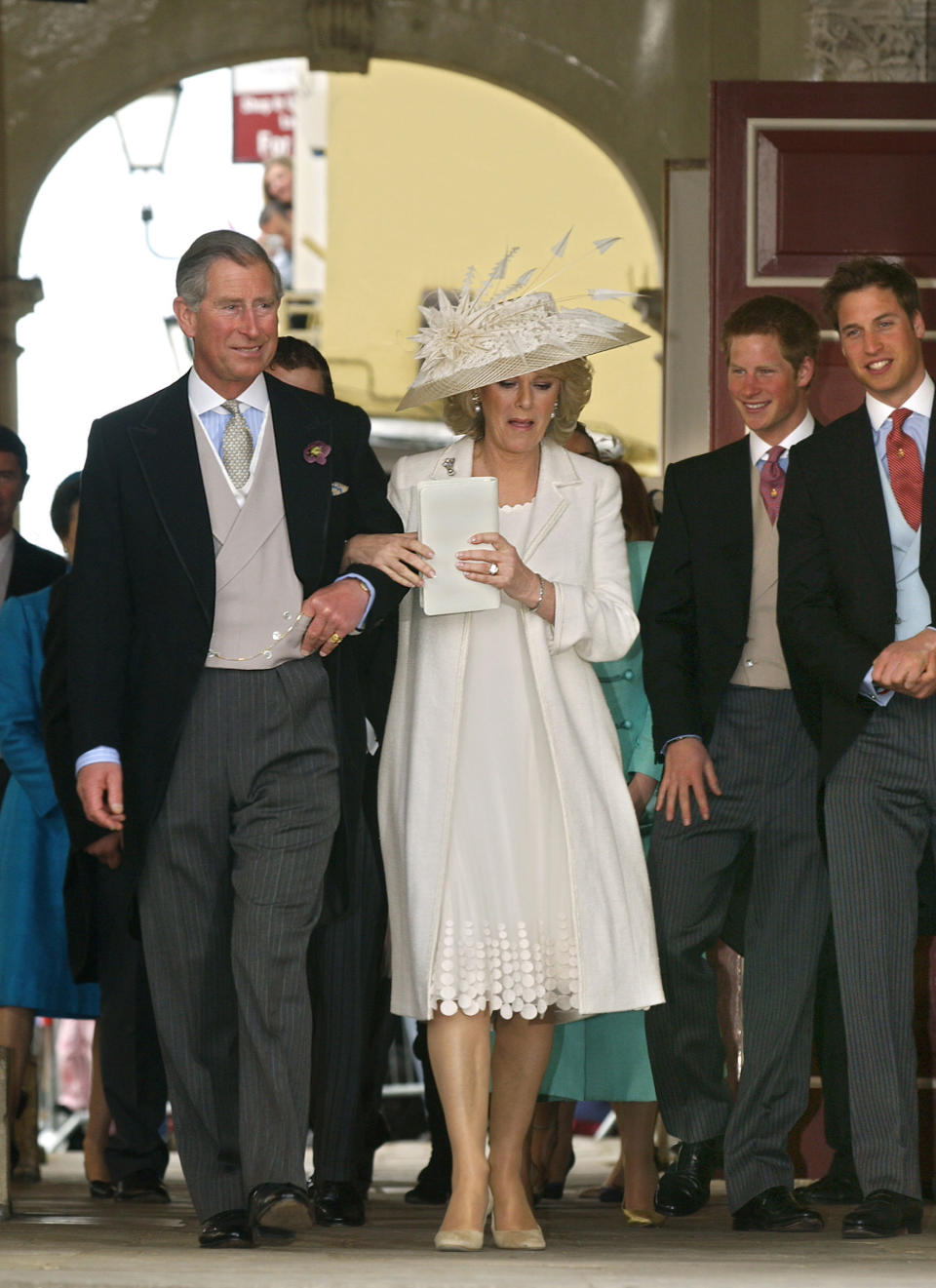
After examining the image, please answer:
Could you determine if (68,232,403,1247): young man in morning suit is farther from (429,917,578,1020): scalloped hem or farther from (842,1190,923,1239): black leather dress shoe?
(842,1190,923,1239): black leather dress shoe

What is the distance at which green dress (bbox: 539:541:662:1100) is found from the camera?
17.6 feet

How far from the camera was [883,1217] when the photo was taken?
443cm

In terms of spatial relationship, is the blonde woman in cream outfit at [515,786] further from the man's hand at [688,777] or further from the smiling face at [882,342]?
the smiling face at [882,342]

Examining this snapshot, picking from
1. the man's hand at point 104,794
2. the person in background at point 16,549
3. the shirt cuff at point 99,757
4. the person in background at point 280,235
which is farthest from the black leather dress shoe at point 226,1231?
the person in background at point 280,235

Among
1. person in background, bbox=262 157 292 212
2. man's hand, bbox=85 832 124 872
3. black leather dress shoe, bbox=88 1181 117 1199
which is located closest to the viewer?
man's hand, bbox=85 832 124 872

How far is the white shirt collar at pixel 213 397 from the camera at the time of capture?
180 inches

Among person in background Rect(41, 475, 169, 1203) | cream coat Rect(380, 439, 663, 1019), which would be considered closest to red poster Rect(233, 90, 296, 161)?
person in background Rect(41, 475, 169, 1203)

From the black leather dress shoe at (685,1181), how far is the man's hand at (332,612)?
156cm

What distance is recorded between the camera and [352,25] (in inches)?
381

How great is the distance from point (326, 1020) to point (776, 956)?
1.04m

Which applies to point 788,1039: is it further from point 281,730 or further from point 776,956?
point 281,730

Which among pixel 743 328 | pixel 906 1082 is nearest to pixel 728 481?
pixel 743 328

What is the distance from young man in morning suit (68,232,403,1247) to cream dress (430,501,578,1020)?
0.25m

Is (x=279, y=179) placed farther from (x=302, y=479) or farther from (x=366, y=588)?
(x=366, y=588)
